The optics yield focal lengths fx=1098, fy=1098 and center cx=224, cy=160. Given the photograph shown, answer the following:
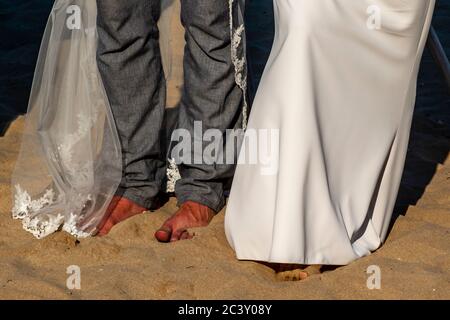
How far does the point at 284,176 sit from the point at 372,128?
0.37 metres

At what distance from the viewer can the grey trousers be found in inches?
140

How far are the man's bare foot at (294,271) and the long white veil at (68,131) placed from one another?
2.35 ft

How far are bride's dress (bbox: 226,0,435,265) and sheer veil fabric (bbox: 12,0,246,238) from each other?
542 mm

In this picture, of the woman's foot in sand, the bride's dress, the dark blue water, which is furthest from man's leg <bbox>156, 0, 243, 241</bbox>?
the dark blue water

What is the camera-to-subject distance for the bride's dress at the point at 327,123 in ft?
10.1

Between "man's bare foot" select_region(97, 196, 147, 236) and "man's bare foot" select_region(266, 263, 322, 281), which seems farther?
"man's bare foot" select_region(97, 196, 147, 236)

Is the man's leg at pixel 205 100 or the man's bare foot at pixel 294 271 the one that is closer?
the man's bare foot at pixel 294 271

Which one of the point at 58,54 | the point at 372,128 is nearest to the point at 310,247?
the point at 372,128

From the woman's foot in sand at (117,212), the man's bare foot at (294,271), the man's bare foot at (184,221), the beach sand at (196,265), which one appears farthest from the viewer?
the woman's foot in sand at (117,212)

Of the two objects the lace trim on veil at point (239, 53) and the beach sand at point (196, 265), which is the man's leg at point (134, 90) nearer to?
the beach sand at point (196, 265)

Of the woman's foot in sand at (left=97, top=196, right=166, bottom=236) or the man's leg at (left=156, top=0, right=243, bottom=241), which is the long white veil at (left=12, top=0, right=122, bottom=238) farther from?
the man's leg at (left=156, top=0, right=243, bottom=241)

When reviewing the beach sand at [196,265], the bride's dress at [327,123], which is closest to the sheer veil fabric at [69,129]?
the beach sand at [196,265]

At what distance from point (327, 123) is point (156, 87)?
76 centimetres
